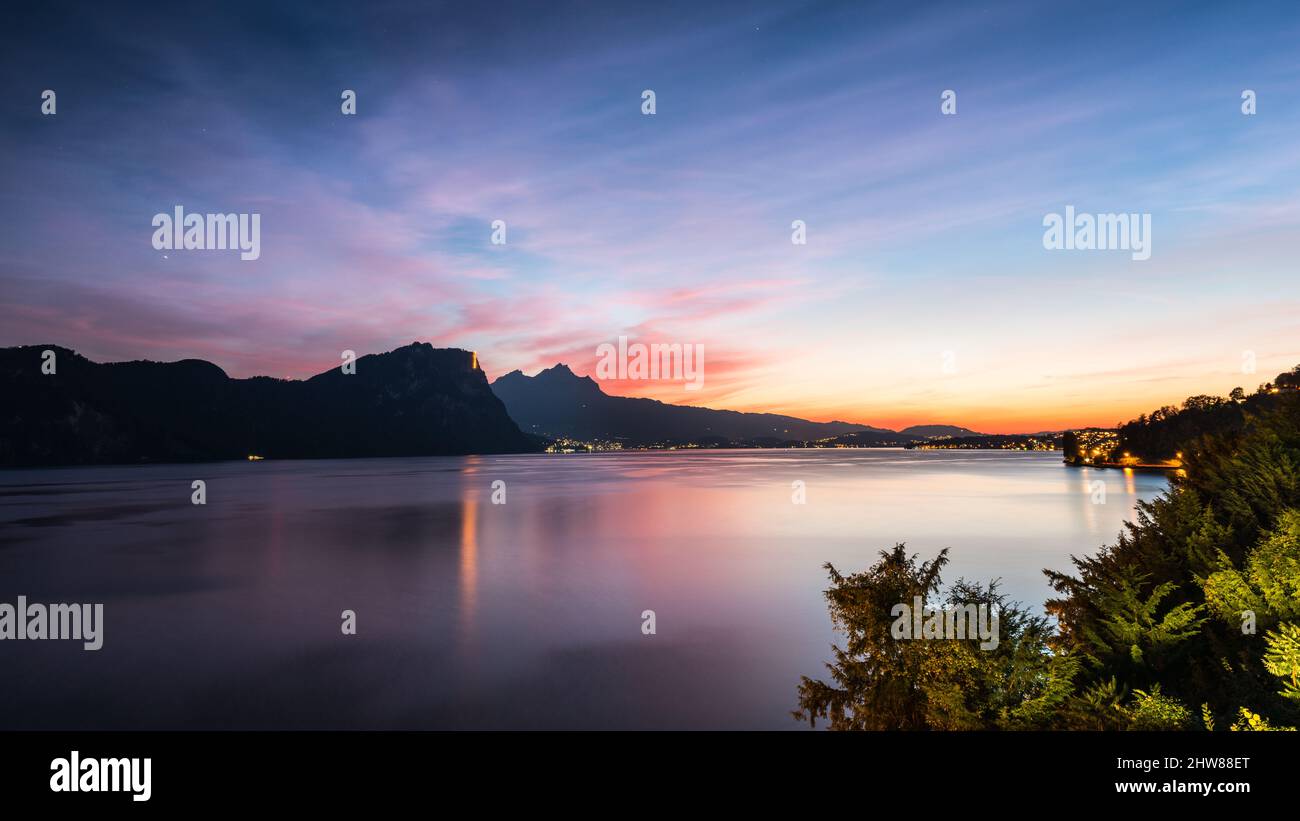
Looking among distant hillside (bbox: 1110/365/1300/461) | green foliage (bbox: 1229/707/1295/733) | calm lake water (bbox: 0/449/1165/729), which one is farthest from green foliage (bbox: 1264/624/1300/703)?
distant hillside (bbox: 1110/365/1300/461)

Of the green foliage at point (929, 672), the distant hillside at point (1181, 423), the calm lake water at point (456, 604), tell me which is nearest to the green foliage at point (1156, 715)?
the green foliage at point (929, 672)

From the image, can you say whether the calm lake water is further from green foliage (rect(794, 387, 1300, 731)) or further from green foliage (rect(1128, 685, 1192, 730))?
green foliage (rect(1128, 685, 1192, 730))

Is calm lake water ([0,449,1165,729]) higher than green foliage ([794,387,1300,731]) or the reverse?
the reverse

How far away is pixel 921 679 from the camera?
9406mm

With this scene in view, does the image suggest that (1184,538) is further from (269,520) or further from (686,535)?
(269,520)

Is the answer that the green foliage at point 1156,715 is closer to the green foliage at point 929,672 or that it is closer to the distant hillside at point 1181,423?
the green foliage at point 929,672

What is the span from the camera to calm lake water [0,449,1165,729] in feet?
49.0

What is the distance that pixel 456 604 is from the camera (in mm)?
24359

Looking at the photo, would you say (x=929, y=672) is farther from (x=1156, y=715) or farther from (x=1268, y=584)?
(x=1268, y=584)

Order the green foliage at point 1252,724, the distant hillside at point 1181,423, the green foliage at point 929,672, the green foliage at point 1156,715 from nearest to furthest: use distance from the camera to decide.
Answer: the green foliage at point 1252,724 → the green foliage at point 1156,715 → the green foliage at point 929,672 → the distant hillside at point 1181,423

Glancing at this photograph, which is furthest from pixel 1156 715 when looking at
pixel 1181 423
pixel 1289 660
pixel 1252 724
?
→ pixel 1181 423

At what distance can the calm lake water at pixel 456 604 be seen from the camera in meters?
14.9

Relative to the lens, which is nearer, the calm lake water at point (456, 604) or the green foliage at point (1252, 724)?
the green foliage at point (1252, 724)
